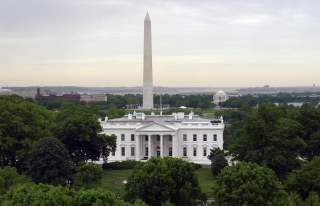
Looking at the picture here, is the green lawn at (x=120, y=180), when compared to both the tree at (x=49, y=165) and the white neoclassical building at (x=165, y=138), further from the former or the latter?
the white neoclassical building at (x=165, y=138)

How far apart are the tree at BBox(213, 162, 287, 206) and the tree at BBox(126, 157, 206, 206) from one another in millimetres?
3956

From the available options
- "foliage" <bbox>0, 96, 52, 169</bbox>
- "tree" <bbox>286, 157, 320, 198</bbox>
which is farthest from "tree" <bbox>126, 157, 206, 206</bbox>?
"foliage" <bbox>0, 96, 52, 169</bbox>

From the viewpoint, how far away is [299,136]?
66625 millimetres

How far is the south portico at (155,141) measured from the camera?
289 feet

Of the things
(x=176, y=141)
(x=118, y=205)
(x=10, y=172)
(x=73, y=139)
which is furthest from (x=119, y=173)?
(x=118, y=205)

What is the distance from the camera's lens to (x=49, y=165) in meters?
53.3

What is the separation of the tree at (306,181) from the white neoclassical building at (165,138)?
41.7 metres

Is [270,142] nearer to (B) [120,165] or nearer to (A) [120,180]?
(A) [120,180]

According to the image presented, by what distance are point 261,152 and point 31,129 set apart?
2300cm

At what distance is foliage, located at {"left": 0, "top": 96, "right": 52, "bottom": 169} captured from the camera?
62875 mm

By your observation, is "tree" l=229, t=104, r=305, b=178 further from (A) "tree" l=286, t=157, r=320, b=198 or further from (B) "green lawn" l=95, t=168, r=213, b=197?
(A) "tree" l=286, t=157, r=320, b=198

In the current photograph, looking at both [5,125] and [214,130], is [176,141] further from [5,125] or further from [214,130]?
[5,125]

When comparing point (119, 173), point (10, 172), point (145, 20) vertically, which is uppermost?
point (145, 20)

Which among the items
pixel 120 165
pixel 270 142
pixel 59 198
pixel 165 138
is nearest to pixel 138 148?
pixel 165 138
